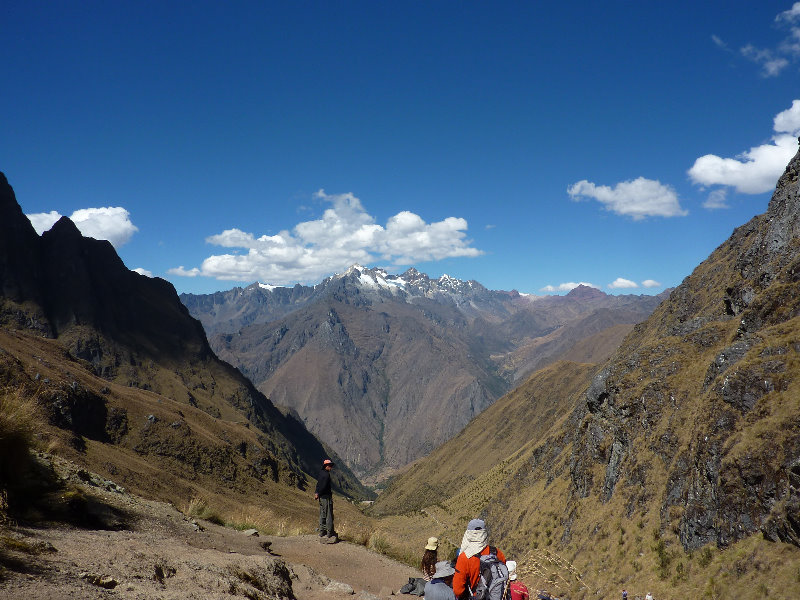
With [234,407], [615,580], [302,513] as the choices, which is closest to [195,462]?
[302,513]

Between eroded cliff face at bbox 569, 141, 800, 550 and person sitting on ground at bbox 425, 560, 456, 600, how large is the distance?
19.7 meters

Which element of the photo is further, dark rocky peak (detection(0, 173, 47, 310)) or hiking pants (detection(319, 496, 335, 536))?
dark rocky peak (detection(0, 173, 47, 310))

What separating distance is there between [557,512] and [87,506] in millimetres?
48242

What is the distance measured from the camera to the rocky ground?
616cm

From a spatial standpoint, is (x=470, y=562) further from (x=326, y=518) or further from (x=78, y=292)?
(x=78, y=292)

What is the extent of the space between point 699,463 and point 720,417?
3.11 m

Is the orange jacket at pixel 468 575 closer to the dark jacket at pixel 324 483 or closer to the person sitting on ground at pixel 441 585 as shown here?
the person sitting on ground at pixel 441 585

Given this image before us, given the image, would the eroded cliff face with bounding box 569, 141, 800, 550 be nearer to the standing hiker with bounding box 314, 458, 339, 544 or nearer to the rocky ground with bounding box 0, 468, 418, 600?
the rocky ground with bounding box 0, 468, 418, 600

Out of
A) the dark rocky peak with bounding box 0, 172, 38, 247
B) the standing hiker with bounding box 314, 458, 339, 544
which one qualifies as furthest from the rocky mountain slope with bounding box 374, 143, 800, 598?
the dark rocky peak with bounding box 0, 172, 38, 247

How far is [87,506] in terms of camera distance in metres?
10.3

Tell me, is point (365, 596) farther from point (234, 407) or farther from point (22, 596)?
point (234, 407)

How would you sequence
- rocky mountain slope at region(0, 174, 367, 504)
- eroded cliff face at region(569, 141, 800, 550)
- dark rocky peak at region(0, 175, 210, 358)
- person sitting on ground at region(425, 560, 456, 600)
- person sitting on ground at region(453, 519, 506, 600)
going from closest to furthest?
1. person sitting on ground at region(425, 560, 456, 600)
2. person sitting on ground at region(453, 519, 506, 600)
3. eroded cliff face at region(569, 141, 800, 550)
4. rocky mountain slope at region(0, 174, 367, 504)
5. dark rocky peak at region(0, 175, 210, 358)

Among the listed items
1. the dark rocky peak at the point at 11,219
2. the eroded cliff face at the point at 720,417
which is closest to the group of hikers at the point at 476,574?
the eroded cliff face at the point at 720,417

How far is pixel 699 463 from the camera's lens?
2741cm
